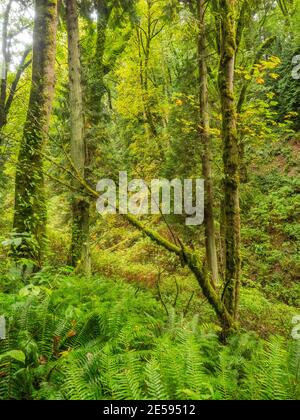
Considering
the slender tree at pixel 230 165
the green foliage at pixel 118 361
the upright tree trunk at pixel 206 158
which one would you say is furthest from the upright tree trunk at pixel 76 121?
the slender tree at pixel 230 165

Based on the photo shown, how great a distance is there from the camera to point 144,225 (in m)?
3.96

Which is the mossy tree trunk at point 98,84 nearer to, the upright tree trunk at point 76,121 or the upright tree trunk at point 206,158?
the upright tree trunk at point 76,121

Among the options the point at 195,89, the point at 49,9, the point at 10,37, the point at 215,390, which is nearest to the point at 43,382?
the point at 215,390

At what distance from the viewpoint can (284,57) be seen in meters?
21.4

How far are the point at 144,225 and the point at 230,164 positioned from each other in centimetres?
145

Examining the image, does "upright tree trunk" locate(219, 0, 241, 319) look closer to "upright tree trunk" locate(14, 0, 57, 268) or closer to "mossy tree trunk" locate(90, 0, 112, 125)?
"upright tree trunk" locate(14, 0, 57, 268)

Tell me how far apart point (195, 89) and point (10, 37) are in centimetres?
928

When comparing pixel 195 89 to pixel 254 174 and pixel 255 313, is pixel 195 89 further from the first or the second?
pixel 254 174

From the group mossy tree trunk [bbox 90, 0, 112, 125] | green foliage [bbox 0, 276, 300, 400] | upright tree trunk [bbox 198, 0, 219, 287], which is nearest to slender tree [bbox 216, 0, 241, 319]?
green foliage [bbox 0, 276, 300, 400]

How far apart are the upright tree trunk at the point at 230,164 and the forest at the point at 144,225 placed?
2 cm

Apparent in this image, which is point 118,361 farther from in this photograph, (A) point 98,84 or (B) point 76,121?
(A) point 98,84

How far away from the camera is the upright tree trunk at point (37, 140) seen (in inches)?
216

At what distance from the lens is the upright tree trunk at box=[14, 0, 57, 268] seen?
5477 millimetres

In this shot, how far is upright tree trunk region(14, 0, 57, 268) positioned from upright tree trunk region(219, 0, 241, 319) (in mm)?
2849
